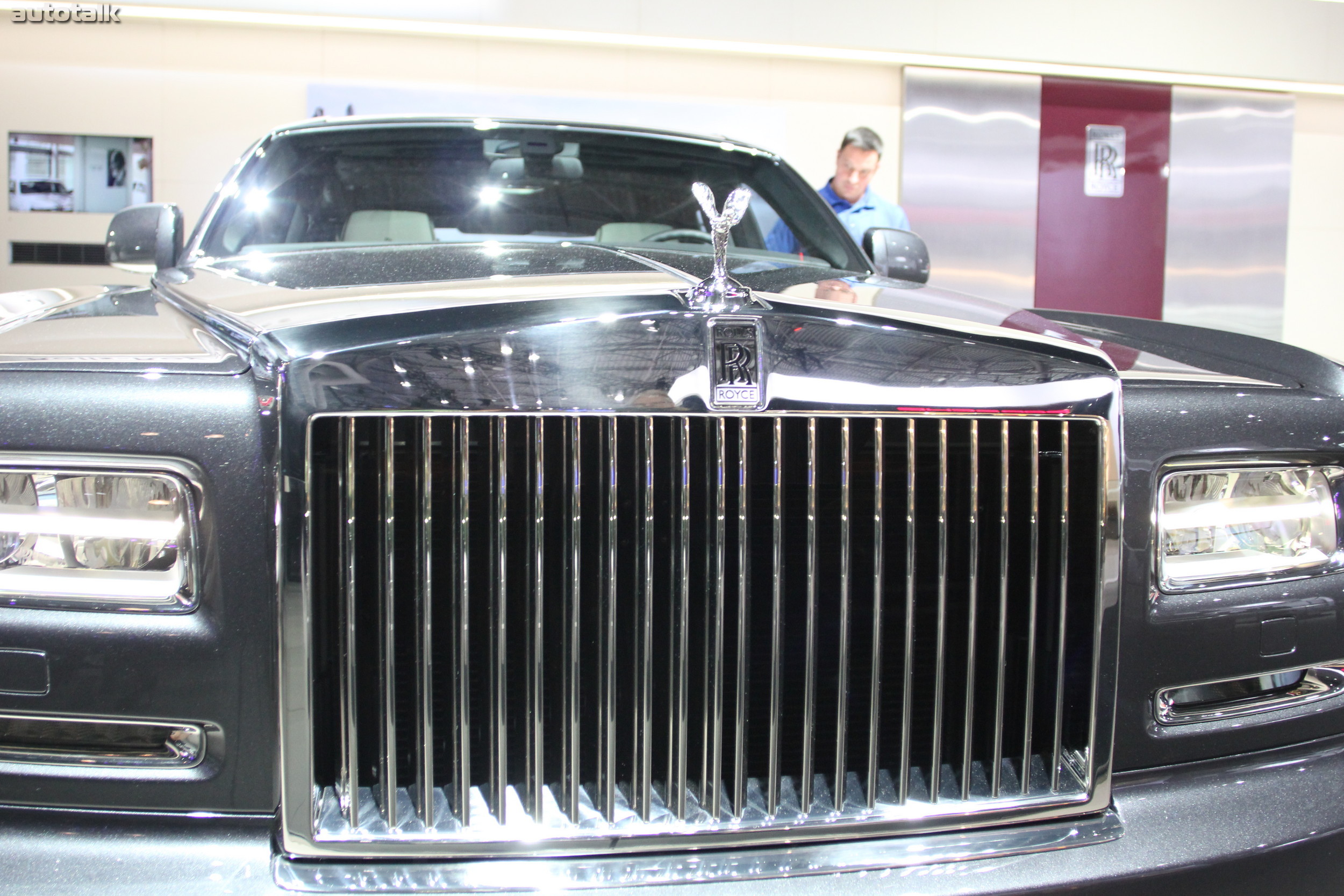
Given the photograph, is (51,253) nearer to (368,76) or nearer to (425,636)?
(368,76)

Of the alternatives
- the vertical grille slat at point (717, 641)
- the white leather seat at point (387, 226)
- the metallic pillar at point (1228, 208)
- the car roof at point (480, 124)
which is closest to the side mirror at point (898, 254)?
the car roof at point (480, 124)

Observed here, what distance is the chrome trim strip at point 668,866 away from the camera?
988 mm

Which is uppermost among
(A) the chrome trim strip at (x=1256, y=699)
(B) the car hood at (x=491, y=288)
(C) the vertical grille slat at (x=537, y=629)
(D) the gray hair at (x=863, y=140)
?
(D) the gray hair at (x=863, y=140)

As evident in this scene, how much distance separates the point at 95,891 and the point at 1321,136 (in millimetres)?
9665

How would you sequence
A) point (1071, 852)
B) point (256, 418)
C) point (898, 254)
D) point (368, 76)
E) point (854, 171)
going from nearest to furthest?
point (256, 418)
point (1071, 852)
point (898, 254)
point (854, 171)
point (368, 76)

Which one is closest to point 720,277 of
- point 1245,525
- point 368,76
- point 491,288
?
point 491,288

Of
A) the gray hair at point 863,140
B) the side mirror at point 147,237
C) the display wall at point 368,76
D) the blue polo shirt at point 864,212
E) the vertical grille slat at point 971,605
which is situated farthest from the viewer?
the display wall at point 368,76

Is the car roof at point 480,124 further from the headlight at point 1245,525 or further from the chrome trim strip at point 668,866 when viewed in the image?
the chrome trim strip at point 668,866

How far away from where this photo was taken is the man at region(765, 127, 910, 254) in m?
4.62

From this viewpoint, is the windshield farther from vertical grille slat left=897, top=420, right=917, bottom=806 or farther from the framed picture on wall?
the framed picture on wall

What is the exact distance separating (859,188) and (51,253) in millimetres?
4997

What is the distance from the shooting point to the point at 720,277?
3.49 feet

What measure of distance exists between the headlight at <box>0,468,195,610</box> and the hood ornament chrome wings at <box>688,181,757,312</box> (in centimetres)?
56

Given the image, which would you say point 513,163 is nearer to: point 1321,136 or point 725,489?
point 725,489
